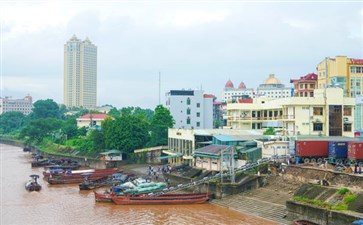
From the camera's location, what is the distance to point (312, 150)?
144ft

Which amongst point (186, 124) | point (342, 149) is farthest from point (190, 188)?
point (186, 124)

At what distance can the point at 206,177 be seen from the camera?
156 feet

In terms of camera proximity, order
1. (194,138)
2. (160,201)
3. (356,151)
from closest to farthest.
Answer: (356,151)
(160,201)
(194,138)

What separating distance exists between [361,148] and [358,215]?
13202 millimetres

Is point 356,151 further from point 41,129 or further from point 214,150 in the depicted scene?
point 41,129

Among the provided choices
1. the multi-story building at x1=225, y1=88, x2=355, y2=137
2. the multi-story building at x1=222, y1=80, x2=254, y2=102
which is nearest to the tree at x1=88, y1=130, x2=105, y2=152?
the multi-story building at x1=225, y1=88, x2=355, y2=137

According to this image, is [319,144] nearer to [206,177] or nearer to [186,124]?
[206,177]

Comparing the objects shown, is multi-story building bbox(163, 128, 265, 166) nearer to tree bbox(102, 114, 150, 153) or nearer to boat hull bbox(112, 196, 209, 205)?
tree bbox(102, 114, 150, 153)

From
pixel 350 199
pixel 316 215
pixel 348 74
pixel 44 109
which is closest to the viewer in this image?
pixel 350 199

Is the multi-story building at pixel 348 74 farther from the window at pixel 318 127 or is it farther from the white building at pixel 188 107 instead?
the white building at pixel 188 107

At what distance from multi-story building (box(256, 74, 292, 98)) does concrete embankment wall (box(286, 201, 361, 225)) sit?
116149mm

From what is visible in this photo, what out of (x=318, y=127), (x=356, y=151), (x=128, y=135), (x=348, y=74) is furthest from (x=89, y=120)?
(x=356, y=151)

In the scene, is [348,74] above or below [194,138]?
above

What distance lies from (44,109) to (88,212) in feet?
395
